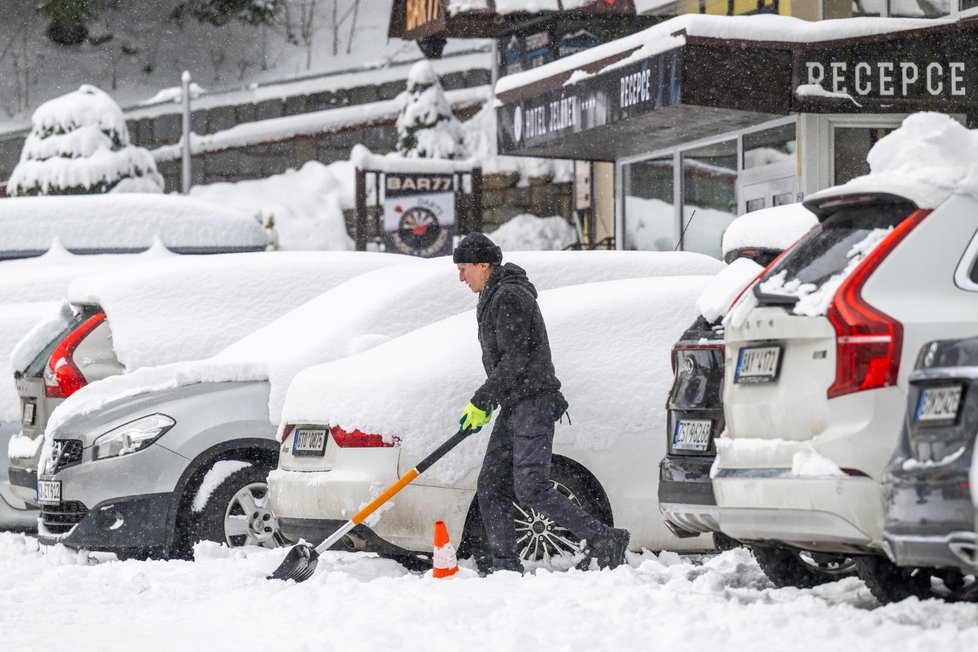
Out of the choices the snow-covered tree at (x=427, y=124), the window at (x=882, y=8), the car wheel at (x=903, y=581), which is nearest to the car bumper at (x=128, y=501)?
the car wheel at (x=903, y=581)

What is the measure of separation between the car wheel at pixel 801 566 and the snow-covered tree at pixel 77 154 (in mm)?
20157

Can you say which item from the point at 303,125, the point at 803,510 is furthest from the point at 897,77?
the point at 303,125

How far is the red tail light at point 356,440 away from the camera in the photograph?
754cm

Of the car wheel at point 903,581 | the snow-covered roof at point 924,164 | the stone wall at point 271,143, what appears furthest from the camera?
the stone wall at point 271,143

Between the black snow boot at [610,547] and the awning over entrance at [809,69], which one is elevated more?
the awning over entrance at [809,69]

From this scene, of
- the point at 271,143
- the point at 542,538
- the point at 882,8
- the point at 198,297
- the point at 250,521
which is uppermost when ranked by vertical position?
the point at 882,8

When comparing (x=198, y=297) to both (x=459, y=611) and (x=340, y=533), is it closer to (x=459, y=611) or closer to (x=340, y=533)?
(x=340, y=533)

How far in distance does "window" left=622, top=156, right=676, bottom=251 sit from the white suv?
1491 cm

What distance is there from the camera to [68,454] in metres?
8.92

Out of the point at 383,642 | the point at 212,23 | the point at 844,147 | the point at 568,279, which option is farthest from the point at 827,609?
the point at 212,23

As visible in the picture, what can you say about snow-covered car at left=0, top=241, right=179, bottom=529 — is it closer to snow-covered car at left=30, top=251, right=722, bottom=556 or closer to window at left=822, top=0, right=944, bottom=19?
snow-covered car at left=30, top=251, right=722, bottom=556

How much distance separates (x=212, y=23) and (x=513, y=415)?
151ft

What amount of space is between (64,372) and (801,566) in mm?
4971

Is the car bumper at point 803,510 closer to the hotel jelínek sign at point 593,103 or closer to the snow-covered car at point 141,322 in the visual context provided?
the snow-covered car at point 141,322
